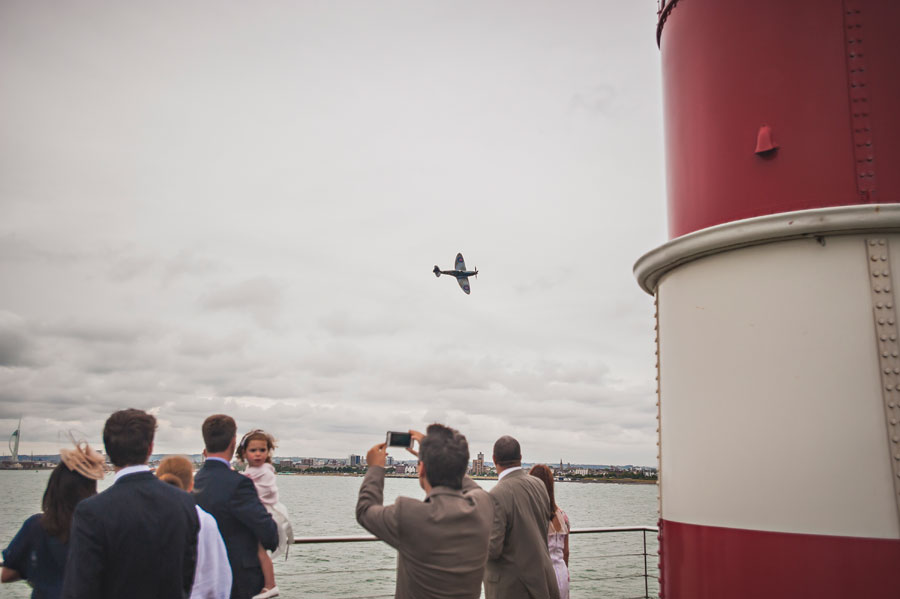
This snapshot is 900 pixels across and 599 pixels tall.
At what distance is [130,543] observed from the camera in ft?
8.41

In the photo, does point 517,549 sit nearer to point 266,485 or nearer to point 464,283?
point 266,485

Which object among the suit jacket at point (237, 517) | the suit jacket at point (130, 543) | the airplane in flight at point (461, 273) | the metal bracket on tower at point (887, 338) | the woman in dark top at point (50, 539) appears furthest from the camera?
the airplane in flight at point (461, 273)

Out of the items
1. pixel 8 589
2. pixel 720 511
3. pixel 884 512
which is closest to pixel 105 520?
pixel 720 511

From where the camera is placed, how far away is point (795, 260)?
11.6ft

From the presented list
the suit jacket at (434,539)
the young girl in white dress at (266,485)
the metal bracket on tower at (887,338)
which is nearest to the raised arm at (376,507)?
the suit jacket at (434,539)

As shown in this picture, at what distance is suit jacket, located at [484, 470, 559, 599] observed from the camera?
398cm

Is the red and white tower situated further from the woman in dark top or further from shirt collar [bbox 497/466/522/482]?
the woman in dark top

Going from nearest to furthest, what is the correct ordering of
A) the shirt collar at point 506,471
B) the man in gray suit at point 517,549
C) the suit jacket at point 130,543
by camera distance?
the suit jacket at point 130,543 → the man in gray suit at point 517,549 → the shirt collar at point 506,471

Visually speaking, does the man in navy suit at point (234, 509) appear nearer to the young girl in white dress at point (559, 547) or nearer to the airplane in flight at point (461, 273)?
the young girl in white dress at point (559, 547)

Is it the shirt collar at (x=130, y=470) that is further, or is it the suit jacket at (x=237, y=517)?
the suit jacket at (x=237, y=517)

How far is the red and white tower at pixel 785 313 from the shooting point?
3.19m

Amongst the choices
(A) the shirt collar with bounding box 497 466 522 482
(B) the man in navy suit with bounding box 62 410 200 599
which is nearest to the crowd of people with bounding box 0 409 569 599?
(B) the man in navy suit with bounding box 62 410 200 599

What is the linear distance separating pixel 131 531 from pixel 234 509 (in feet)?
3.25

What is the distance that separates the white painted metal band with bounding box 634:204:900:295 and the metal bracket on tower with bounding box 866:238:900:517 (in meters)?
0.12
